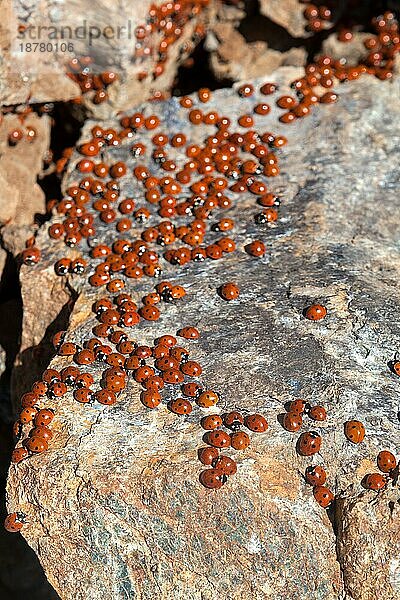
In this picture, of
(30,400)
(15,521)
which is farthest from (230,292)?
(15,521)

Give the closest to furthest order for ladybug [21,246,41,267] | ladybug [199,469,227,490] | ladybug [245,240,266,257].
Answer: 1. ladybug [199,469,227,490]
2. ladybug [245,240,266,257]
3. ladybug [21,246,41,267]

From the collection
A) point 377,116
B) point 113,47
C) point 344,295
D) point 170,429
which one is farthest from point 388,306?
point 113,47

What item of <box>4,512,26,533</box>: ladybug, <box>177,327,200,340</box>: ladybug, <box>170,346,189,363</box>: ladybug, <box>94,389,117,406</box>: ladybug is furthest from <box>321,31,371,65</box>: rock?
<box>4,512,26,533</box>: ladybug

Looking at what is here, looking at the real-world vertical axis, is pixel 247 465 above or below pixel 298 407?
below

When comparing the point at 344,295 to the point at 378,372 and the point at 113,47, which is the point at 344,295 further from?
the point at 113,47

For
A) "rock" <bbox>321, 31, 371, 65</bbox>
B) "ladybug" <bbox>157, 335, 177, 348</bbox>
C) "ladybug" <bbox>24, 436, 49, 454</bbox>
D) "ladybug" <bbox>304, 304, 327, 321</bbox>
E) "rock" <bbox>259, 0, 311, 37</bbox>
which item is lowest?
"ladybug" <bbox>24, 436, 49, 454</bbox>

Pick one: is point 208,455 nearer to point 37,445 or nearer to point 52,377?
point 37,445

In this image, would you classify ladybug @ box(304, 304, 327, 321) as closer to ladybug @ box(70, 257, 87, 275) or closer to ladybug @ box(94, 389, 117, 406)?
ladybug @ box(94, 389, 117, 406)
